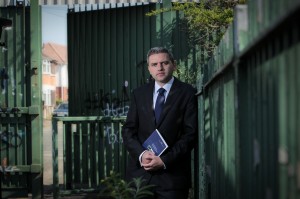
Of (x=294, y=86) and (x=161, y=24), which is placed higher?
(x=161, y=24)

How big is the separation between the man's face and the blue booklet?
1.31 ft

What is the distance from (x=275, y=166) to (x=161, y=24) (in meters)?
6.30

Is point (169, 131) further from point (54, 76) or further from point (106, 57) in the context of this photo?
point (54, 76)

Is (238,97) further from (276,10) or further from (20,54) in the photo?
(20,54)

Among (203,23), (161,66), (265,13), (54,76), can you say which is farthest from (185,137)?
(54,76)

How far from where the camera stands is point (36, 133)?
7.57m

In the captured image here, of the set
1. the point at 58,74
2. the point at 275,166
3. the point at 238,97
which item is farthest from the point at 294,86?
the point at 58,74

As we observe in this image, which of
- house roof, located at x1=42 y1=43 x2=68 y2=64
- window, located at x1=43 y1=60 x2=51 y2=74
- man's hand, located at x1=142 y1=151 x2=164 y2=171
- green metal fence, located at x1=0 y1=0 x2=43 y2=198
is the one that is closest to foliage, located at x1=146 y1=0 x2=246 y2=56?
green metal fence, located at x1=0 y1=0 x2=43 y2=198

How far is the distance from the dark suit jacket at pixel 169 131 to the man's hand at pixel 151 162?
0.12ft

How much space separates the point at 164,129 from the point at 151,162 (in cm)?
26

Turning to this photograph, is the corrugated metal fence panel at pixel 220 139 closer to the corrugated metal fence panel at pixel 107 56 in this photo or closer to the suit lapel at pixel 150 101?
the suit lapel at pixel 150 101

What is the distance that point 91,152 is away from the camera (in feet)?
25.9

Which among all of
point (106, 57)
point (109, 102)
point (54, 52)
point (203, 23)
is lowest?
point (109, 102)

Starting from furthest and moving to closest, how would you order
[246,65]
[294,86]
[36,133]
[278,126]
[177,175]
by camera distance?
[36,133]
[177,175]
[246,65]
[278,126]
[294,86]
